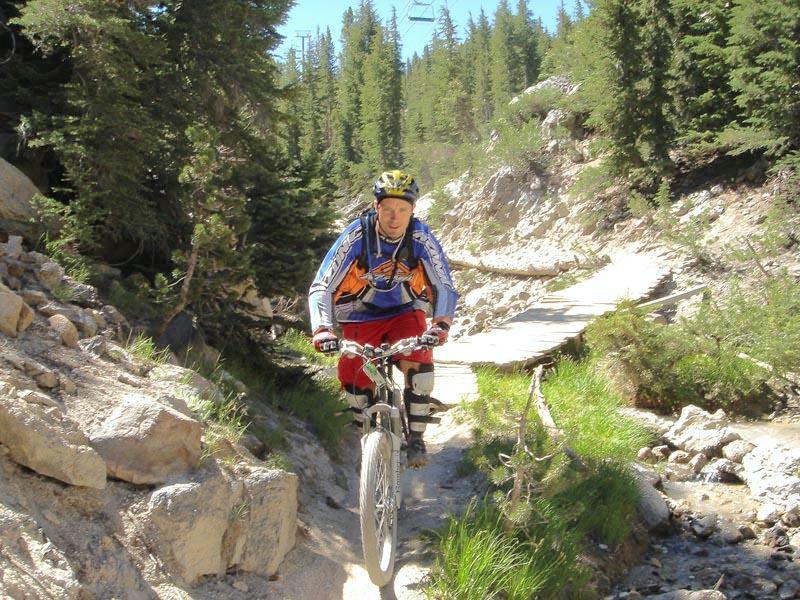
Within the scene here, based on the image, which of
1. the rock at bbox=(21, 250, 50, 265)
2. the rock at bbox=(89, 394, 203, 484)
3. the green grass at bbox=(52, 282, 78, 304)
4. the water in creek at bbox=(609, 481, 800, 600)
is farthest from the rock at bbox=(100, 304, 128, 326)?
the water in creek at bbox=(609, 481, 800, 600)

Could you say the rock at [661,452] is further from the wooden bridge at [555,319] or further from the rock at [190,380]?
the rock at [190,380]

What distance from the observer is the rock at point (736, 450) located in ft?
24.4

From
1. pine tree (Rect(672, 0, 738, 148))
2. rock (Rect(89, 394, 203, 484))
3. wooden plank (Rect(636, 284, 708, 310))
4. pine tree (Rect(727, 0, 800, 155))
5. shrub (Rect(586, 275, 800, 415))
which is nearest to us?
rock (Rect(89, 394, 203, 484))

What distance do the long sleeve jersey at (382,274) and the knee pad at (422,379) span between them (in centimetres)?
37

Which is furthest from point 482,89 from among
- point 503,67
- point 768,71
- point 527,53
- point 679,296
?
point 679,296

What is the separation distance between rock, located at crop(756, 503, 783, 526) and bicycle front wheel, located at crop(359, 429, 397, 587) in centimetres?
400

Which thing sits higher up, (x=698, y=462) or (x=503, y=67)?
(x=503, y=67)

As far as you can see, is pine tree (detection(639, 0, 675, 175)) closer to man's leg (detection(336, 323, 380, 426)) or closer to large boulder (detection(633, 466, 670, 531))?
large boulder (detection(633, 466, 670, 531))

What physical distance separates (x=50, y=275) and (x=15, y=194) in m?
1.12

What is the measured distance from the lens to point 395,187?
4.32m

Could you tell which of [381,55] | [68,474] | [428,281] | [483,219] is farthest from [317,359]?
[381,55]

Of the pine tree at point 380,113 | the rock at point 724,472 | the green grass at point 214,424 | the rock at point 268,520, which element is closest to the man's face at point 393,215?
the green grass at point 214,424

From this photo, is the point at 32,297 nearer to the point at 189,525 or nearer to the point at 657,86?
the point at 189,525

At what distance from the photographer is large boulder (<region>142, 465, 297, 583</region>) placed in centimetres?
326
